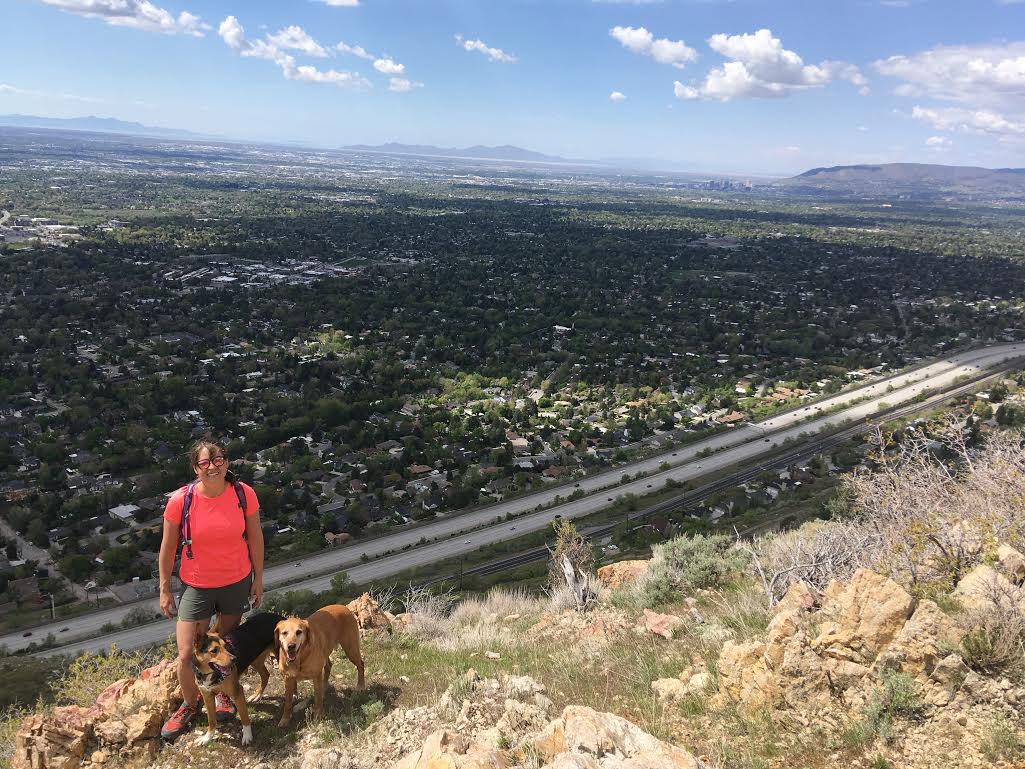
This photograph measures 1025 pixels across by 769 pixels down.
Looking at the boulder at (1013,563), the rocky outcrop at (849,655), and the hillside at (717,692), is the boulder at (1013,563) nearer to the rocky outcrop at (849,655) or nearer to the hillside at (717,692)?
the hillside at (717,692)

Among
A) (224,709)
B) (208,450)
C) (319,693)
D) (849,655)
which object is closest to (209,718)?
(224,709)

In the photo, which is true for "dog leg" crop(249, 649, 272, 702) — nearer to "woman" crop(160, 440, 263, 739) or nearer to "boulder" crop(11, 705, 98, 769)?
"woman" crop(160, 440, 263, 739)

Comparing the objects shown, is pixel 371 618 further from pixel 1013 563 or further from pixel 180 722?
pixel 1013 563

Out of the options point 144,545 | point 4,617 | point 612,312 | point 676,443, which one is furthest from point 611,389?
point 4,617

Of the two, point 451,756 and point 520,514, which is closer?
point 451,756

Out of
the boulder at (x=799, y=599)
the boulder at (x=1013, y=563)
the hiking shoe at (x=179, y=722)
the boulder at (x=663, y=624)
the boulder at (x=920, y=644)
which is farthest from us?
the boulder at (x=663, y=624)

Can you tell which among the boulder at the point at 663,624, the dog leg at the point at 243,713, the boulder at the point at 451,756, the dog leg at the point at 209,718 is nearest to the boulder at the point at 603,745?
the boulder at the point at 451,756
